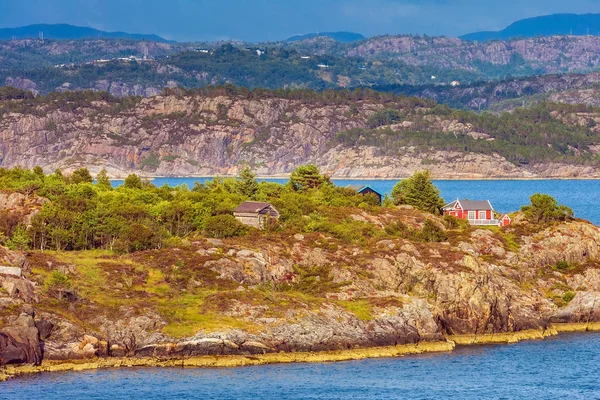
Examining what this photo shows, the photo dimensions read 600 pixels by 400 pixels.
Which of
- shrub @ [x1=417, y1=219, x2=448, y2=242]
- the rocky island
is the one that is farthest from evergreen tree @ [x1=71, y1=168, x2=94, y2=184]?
shrub @ [x1=417, y1=219, x2=448, y2=242]

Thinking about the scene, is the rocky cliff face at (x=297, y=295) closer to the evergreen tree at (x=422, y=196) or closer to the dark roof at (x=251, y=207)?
the dark roof at (x=251, y=207)

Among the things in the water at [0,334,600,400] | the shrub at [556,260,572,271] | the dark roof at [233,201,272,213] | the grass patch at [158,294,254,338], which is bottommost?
the water at [0,334,600,400]

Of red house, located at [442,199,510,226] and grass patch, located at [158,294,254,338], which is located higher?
red house, located at [442,199,510,226]

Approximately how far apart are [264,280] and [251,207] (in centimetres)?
2756

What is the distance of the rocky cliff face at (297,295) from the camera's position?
88.8 metres

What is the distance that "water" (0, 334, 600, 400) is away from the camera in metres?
79.2

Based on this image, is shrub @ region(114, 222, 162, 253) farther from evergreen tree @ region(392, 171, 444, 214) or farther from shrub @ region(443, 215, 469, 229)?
evergreen tree @ region(392, 171, 444, 214)

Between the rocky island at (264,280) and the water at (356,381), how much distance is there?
258 cm

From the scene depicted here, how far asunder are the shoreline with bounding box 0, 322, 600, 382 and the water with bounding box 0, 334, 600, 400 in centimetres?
113

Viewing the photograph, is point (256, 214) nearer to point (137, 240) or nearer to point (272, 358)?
point (137, 240)

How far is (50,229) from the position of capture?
382ft

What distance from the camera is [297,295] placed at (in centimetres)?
10088

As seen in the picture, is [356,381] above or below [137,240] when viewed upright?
below

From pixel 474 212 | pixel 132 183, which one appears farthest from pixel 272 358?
pixel 132 183
